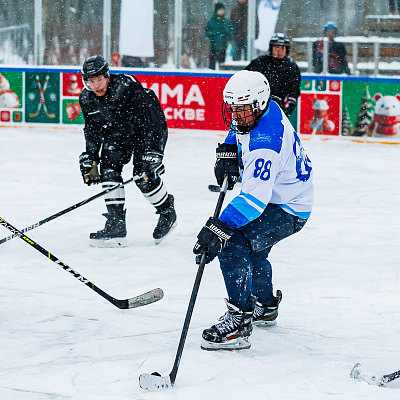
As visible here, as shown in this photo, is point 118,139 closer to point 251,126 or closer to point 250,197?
A: point 251,126

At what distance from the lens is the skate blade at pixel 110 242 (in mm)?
5191

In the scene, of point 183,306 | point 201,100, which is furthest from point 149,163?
point 201,100

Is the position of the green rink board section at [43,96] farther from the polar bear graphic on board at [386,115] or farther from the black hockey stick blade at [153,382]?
the black hockey stick blade at [153,382]

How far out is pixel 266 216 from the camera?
3.35 meters

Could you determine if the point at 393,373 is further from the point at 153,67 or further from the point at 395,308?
the point at 153,67

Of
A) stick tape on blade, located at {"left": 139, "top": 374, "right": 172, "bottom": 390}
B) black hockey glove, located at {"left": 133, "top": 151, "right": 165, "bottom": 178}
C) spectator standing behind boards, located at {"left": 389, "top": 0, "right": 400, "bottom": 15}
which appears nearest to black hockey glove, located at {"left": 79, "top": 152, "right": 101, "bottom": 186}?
black hockey glove, located at {"left": 133, "top": 151, "right": 165, "bottom": 178}

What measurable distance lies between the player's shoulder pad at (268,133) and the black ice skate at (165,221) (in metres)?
2.13

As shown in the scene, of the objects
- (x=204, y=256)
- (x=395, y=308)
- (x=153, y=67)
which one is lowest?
(x=395, y=308)

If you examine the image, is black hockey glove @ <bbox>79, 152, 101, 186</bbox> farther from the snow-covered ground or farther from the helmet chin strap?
the helmet chin strap

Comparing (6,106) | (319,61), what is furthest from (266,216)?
(6,106)

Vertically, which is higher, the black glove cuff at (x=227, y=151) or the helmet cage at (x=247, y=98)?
the helmet cage at (x=247, y=98)

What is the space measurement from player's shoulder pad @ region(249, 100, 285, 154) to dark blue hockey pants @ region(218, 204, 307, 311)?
0.34 meters

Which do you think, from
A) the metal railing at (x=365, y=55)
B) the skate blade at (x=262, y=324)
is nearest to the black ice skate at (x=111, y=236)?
the skate blade at (x=262, y=324)

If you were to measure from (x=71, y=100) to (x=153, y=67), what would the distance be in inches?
44.7
